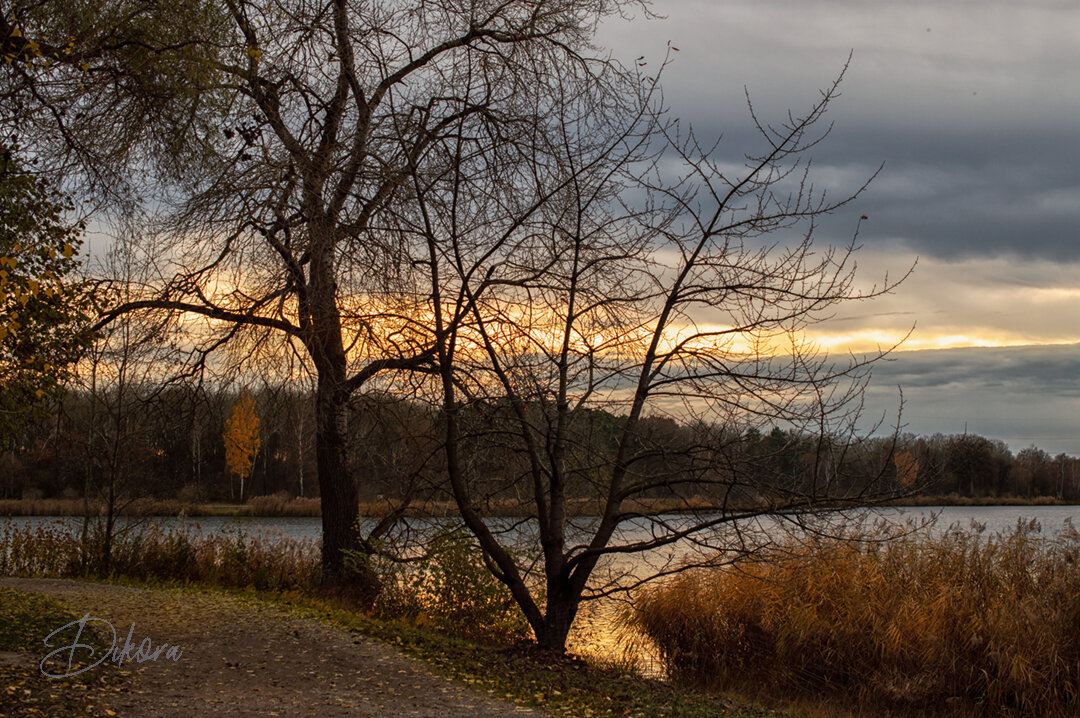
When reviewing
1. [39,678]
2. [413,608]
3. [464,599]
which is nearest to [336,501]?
[413,608]

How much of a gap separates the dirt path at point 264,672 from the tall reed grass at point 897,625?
3.55m

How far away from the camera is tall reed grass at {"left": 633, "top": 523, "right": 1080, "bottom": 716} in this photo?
8.73m

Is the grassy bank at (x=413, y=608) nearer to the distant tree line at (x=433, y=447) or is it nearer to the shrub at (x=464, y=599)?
the shrub at (x=464, y=599)

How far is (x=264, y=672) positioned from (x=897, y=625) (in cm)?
661

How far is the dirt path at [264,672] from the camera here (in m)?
5.80

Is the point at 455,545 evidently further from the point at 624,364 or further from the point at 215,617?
the point at 624,364

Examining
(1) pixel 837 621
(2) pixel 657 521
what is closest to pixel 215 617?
(2) pixel 657 521

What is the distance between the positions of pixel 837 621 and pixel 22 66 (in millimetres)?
10104

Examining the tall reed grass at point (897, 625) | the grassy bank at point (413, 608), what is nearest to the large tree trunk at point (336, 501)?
the grassy bank at point (413, 608)

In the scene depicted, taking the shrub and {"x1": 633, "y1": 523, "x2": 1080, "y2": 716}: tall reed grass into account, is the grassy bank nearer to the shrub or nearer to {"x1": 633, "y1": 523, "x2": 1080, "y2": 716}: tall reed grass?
the shrub

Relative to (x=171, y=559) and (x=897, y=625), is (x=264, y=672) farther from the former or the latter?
(x=171, y=559)

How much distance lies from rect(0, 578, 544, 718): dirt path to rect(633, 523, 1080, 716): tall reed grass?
3.55 meters

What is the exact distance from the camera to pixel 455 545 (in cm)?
980

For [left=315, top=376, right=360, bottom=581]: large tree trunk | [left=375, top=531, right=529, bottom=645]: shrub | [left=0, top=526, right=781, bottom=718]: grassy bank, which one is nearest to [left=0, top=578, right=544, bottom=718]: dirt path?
[left=0, top=526, right=781, bottom=718]: grassy bank
